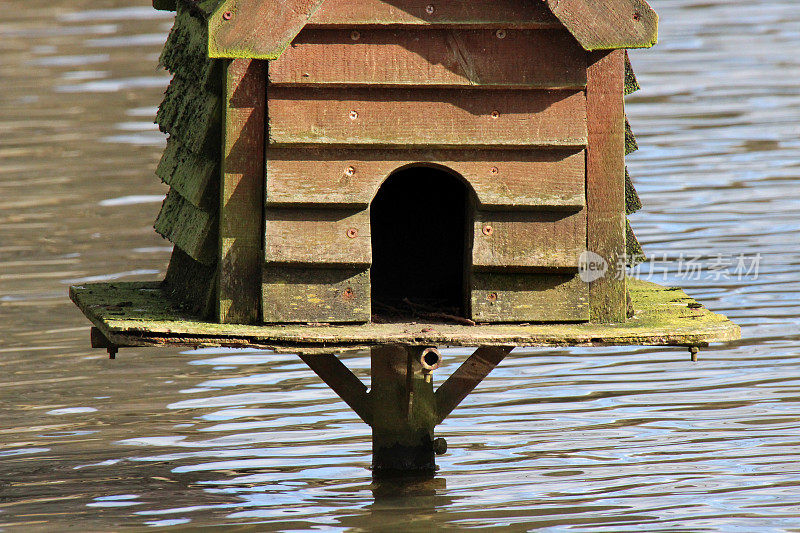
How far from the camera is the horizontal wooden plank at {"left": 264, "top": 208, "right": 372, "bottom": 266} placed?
541 cm

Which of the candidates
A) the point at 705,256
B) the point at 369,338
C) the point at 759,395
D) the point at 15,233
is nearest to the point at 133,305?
the point at 369,338

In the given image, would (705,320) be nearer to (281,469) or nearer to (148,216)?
(281,469)

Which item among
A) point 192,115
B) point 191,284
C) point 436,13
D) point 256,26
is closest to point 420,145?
point 436,13

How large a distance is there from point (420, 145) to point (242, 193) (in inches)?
27.4

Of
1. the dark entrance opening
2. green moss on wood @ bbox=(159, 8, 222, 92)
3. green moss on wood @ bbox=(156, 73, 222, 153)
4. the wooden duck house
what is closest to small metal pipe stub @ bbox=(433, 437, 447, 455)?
the dark entrance opening

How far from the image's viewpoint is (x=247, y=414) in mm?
8148

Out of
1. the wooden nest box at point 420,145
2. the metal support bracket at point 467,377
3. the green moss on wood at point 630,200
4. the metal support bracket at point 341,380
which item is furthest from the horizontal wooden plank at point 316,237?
the green moss on wood at point 630,200

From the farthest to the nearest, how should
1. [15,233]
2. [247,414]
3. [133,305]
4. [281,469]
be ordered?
[15,233]
[247,414]
[281,469]
[133,305]

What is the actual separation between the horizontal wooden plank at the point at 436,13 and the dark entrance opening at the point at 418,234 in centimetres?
136

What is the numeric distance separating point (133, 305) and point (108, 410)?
2.67m

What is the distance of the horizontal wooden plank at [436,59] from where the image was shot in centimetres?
536

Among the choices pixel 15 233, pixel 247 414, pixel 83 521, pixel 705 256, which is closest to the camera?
pixel 83 521

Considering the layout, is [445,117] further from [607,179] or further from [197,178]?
[197,178]

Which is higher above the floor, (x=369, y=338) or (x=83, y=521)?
(x=369, y=338)
